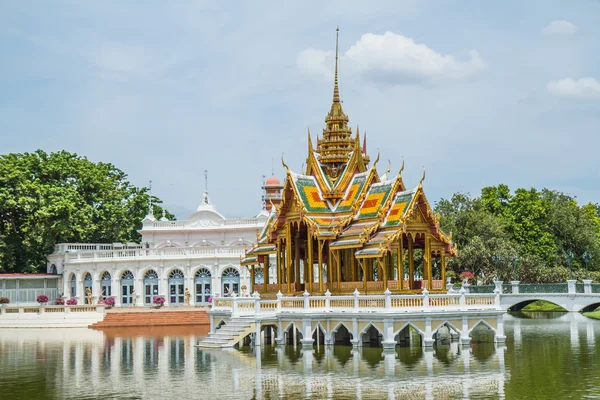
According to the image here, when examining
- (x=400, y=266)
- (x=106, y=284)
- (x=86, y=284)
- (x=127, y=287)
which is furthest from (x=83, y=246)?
(x=400, y=266)

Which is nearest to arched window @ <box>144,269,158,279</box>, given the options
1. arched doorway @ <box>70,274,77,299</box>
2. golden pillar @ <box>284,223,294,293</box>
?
arched doorway @ <box>70,274,77,299</box>

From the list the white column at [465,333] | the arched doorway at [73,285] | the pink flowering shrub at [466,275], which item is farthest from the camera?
the arched doorway at [73,285]

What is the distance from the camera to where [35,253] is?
56438 millimetres

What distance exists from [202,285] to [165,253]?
3.02 meters

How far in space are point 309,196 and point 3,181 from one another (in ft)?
104

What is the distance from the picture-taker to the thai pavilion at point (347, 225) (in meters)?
26.4

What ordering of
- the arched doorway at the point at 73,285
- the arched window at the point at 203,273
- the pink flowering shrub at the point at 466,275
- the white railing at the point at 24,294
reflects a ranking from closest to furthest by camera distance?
the pink flowering shrub at the point at 466,275, the arched window at the point at 203,273, the white railing at the point at 24,294, the arched doorway at the point at 73,285

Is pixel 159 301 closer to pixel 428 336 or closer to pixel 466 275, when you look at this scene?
pixel 466 275

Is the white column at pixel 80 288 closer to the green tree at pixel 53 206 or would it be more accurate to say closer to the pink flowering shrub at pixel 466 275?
the green tree at pixel 53 206

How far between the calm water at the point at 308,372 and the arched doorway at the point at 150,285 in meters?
20.7

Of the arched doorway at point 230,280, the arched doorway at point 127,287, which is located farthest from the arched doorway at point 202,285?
the arched doorway at point 127,287

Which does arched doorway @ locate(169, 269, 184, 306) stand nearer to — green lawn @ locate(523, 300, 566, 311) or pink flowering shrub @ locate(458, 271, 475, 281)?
pink flowering shrub @ locate(458, 271, 475, 281)

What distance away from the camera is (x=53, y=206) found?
53.6 metres

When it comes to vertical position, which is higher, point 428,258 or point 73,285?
point 428,258
